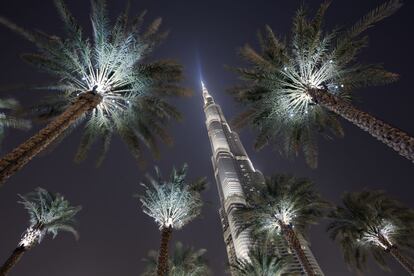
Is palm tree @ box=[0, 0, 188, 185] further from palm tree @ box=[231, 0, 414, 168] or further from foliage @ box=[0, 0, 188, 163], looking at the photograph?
palm tree @ box=[231, 0, 414, 168]

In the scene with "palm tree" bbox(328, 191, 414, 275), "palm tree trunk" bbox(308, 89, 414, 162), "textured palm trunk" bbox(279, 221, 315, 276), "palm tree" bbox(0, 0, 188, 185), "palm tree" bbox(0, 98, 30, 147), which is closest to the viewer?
"palm tree trunk" bbox(308, 89, 414, 162)

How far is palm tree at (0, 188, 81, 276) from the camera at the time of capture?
19484 mm

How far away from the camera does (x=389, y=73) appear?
504 inches

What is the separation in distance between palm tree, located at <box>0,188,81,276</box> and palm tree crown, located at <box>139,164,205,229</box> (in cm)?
664

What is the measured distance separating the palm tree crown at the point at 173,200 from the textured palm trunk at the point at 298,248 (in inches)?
274

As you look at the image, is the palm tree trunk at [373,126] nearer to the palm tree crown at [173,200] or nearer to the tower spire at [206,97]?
the palm tree crown at [173,200]

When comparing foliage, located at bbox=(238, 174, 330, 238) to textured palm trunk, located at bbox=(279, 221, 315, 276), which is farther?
foliage, located at bbox=(238, 174, 330, 238)

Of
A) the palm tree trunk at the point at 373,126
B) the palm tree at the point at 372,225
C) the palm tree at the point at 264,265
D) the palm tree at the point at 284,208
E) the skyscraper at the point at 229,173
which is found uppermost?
the skyscraper at the point at 229,173

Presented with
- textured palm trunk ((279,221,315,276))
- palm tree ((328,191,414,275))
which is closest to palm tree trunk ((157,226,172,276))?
textured palm trunk ((279,221,315,276))

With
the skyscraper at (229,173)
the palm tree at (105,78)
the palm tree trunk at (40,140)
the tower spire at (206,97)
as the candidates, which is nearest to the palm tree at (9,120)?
the palm tree at (105,78)

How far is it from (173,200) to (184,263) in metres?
8.02

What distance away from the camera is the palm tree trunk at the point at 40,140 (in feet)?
26.2

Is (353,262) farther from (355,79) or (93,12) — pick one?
(93,12)

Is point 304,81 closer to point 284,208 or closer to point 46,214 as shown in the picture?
point 284,208
